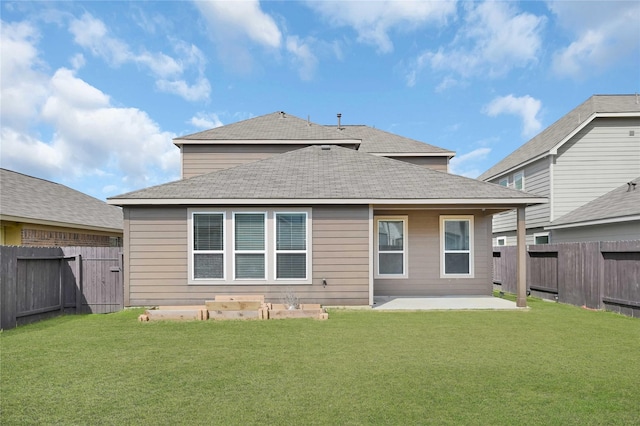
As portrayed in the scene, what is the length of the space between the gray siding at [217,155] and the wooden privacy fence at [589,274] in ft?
31.8

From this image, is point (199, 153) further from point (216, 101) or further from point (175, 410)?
point (175, 410)

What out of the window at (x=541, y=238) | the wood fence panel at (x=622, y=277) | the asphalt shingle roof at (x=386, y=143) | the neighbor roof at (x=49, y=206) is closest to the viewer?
the wood fence panel at (x=622, y=277)

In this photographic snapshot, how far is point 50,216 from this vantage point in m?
13.8

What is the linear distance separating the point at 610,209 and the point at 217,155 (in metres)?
14.4

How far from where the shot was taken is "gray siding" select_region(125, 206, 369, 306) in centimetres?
995

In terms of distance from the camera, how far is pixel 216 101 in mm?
17281

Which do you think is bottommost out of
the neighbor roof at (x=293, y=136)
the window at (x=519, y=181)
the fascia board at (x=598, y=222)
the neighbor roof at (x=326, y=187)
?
the fascia board at (x=598, y=222)

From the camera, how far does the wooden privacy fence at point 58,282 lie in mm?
8328

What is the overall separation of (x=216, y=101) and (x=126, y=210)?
29.0 ft

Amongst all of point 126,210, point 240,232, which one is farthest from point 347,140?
point 126,210

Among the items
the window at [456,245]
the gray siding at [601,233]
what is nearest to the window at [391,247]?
the window at [456,245]

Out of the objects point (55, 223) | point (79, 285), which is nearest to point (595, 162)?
point (79, 285)

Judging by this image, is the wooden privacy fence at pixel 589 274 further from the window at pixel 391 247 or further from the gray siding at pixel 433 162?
the window at pixel 391 247

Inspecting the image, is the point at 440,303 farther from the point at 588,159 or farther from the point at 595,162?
the point at 595,162
